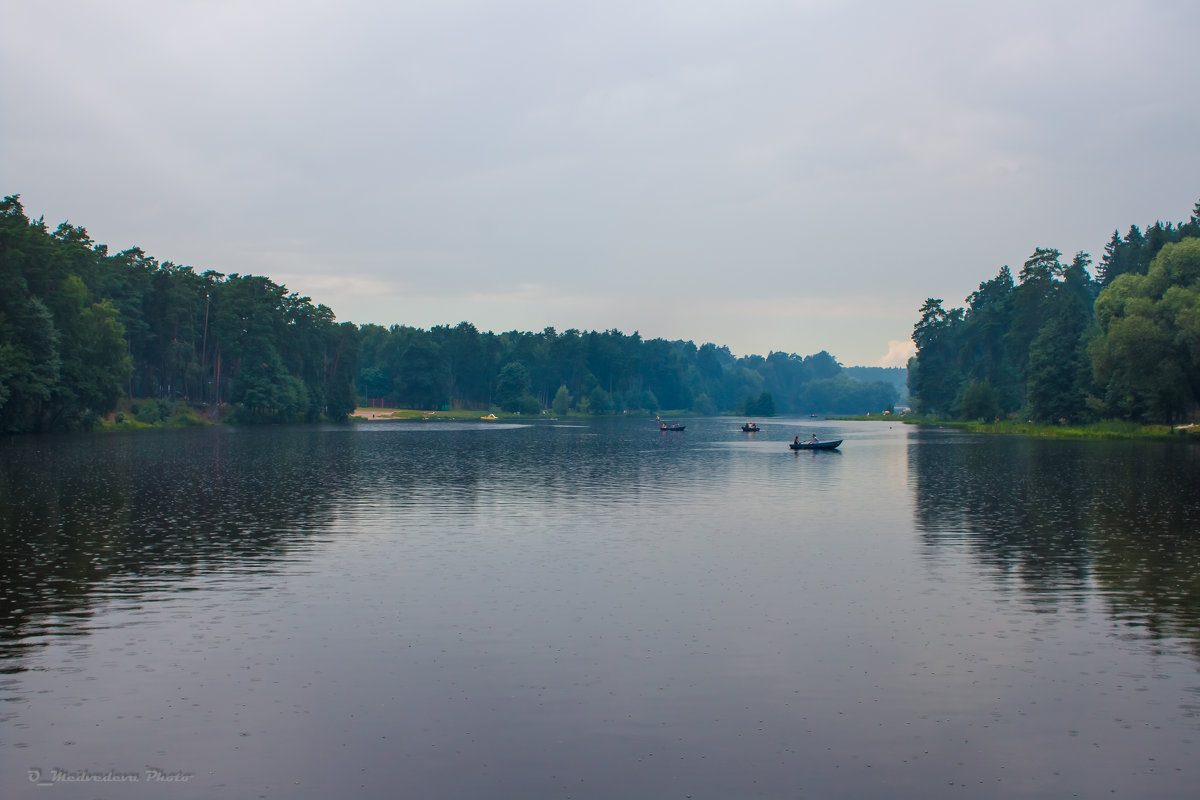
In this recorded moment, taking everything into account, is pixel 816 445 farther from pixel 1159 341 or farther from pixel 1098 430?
pixel 1098 430

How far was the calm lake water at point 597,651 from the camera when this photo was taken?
50.1 feet

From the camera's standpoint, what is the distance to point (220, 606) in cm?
2664

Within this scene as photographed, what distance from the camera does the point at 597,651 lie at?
867 inches

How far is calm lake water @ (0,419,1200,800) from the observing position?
15.3 m

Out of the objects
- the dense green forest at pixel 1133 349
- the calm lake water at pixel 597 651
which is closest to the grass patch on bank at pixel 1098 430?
the dense green forest at pixel 1133 349

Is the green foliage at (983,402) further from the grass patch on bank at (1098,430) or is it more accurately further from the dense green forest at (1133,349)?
the grass patch on bank at (1098,430)

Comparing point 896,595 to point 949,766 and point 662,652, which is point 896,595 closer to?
point 662,652

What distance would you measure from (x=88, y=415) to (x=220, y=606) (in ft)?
421

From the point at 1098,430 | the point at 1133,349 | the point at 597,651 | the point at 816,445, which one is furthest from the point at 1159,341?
the point at 597,651

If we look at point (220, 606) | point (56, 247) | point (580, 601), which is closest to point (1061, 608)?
point (580, 601)

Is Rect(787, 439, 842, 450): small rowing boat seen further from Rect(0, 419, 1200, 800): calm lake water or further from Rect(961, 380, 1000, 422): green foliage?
Rect(961, 380, 1000, 422): green foliage

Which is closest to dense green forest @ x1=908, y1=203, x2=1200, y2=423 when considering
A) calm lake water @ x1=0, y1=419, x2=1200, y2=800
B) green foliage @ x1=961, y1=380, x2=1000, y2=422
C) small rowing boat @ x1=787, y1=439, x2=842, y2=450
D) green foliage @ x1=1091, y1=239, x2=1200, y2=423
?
green foliage @ x1=1091, y1=239, x2=1200, y2=423

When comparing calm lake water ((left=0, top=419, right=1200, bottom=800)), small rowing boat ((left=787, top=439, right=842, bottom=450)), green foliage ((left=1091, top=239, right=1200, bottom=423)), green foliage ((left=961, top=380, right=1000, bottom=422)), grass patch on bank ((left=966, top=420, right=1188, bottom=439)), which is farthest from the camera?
green foliage ((left=961, top=380, right=1000, bottom=422))

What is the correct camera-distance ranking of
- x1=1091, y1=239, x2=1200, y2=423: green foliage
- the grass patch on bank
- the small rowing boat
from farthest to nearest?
the grass patch on bank, x1=1091, y1=239, x2=1200, y2=423: green foliage, the small rowing boat
